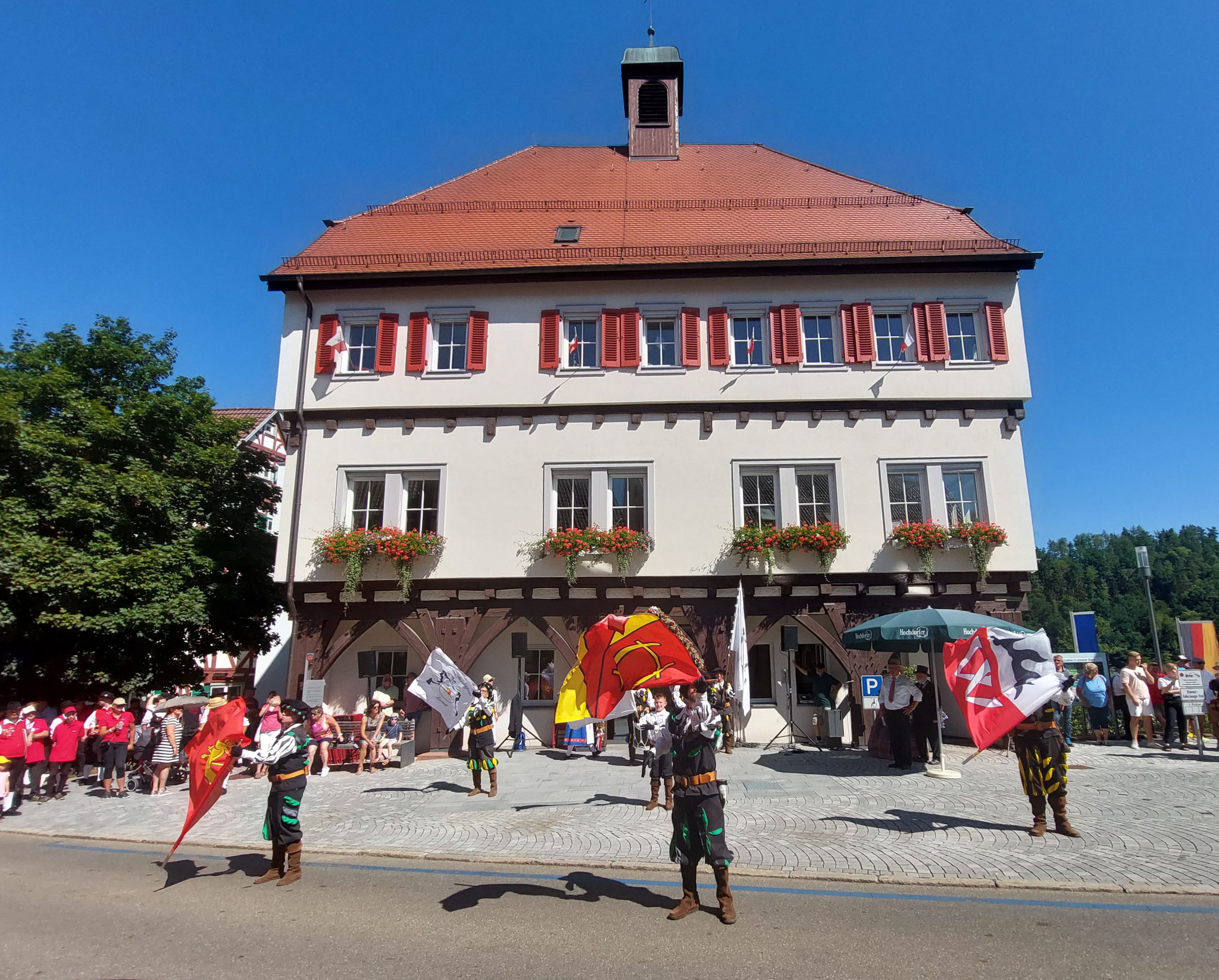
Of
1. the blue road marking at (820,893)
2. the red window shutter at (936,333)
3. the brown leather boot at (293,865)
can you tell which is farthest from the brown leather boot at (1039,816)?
the red window shutter at (936,333)

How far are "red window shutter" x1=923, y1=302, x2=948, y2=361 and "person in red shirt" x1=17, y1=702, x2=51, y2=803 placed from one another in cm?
1909

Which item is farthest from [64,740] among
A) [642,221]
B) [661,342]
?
[642,221]

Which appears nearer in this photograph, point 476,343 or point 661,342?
point 476,343

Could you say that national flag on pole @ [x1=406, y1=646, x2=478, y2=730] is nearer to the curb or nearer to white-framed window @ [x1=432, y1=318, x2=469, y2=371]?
the curb

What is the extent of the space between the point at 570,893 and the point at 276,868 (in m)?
2.94

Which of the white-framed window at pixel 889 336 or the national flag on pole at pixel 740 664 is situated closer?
the national flag on pole at pixel 740 664

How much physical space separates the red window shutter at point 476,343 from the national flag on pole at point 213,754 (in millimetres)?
11717

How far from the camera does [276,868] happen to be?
7.50m

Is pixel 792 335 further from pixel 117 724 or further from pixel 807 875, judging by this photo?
pixel 117 724

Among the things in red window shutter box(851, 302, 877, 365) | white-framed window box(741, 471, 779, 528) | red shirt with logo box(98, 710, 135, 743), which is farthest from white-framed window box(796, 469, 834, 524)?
red shirt with logo box(98, 710, 135, 743)

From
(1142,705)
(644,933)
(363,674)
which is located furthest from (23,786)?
(1142,705)

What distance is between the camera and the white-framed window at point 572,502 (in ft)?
59.0

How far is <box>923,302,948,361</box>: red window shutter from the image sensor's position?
59.9 feet

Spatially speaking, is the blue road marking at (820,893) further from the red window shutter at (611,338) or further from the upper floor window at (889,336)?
the upper floor window at (889,336)
